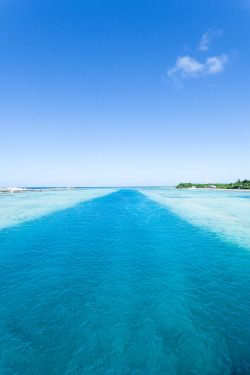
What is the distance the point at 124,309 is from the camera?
8.58 m

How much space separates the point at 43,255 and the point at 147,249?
947 cm

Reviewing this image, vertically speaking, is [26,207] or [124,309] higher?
[26,207]

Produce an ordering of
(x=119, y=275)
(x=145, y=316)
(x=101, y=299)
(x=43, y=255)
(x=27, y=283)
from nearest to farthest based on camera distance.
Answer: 1. (x=145, y=316)
2. (x=101, y=299)
3. (x=27, y=283)
4. (x=119, y=275)
5. (x=43, y=255)

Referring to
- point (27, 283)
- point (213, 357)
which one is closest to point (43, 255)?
point (27, 283)

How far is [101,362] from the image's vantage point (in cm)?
602

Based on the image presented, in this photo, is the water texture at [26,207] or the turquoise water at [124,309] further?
the water texture at [26,207]

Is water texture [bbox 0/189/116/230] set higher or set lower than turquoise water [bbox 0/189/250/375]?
higher

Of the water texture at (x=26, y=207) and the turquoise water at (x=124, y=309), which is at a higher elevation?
the water texture at (x=26, y=207)

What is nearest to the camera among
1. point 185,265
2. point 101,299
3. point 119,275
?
point 101,299

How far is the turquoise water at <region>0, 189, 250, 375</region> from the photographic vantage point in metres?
6.05

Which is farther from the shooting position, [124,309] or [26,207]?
[26,207]

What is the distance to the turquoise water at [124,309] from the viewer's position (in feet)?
19.9

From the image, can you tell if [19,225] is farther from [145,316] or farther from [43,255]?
[145,316]

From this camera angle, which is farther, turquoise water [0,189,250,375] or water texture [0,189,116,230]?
water texture [0,189,116,230]
